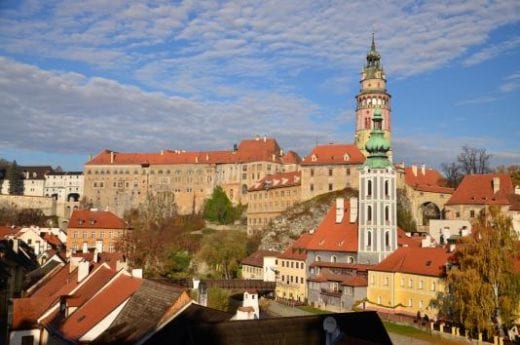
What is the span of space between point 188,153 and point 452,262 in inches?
2821

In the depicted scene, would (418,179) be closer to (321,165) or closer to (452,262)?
(321,165)

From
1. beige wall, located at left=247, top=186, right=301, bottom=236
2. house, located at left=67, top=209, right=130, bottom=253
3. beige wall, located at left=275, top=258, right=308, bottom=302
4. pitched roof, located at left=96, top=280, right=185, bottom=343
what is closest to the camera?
pitched roof, located at left=96, top=280, right=185, bottom=343

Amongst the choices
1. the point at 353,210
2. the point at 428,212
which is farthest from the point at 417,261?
the point at 428,212

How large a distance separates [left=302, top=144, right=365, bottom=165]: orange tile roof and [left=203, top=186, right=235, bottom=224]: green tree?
55.2 feet

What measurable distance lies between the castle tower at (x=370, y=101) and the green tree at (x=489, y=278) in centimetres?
4884

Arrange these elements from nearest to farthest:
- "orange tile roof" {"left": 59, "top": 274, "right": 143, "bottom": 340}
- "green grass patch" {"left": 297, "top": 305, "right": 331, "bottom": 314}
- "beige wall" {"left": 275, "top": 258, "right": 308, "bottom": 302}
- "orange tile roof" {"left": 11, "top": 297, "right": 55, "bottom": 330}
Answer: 1. "orange tile roof" {"left": 59, "top": 274, "right": 143, "bottom": 340}
2. "orange tile roof" {"left": 11, "top": 297, "right": 55, "bottom": 330}
3. "green grass patch" {"left": 297, "top": 305, "right": 331, "bottom": 314}
4. "beige wall" {"left": 275, "top": 258, "right": 308, "bottom": 302}

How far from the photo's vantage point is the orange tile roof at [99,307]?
60.4ft

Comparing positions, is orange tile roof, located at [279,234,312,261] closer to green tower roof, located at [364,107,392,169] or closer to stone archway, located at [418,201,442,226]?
green tower roof, located at [364,107,392,169]

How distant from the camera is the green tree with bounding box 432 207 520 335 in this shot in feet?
101

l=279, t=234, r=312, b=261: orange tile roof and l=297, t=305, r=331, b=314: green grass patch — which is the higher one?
l=279, t=234, r=312, b=261: orange tile roof

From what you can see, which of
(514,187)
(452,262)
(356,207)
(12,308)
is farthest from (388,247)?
(12,308)

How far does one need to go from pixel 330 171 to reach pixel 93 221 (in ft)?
94.7

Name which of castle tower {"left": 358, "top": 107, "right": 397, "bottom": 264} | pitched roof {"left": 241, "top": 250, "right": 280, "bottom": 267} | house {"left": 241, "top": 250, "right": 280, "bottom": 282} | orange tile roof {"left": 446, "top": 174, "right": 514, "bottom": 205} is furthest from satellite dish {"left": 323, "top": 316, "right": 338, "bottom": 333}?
orange tile roof {"left": 446, "top": 174, "right": 514, "bottom": 205}

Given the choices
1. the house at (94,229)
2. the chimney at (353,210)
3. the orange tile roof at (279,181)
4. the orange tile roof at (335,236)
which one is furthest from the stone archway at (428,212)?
the house at (94,229)
